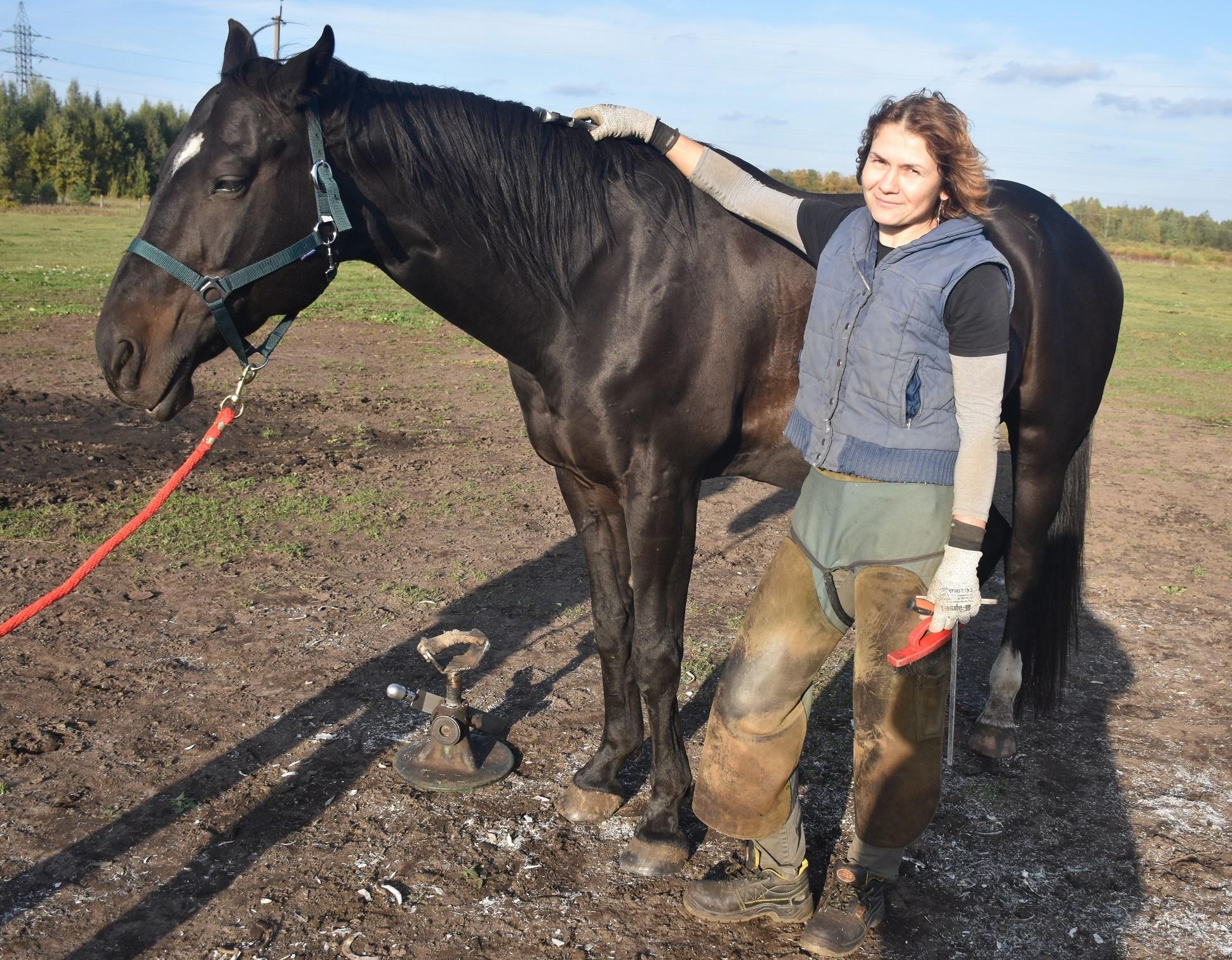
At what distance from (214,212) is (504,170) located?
79cm

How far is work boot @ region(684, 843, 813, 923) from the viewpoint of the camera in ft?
8.70

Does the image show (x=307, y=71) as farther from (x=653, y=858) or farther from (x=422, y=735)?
(x=653, y=858)

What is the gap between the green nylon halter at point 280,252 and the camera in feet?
7.91

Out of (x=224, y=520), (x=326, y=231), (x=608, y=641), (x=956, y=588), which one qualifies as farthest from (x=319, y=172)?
(x=224, y=520)

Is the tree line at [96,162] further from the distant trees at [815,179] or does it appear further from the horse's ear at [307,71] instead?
the horse's ear at [307,71]

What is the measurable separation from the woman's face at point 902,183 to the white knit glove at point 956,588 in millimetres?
757

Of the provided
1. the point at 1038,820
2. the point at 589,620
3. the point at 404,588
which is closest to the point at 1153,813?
the point at 1038,820

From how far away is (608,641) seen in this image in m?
3.28

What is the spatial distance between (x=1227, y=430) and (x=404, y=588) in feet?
27.3

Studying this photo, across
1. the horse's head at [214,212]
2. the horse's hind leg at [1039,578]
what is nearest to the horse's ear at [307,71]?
the horse's head at [214,212]

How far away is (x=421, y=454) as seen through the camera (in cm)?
704

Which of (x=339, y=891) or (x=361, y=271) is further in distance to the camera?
(x=361, y=271)

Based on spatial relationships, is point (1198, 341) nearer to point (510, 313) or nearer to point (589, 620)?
point (589, 620)

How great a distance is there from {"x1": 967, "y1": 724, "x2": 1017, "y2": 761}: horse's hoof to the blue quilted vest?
1678 millimetres
